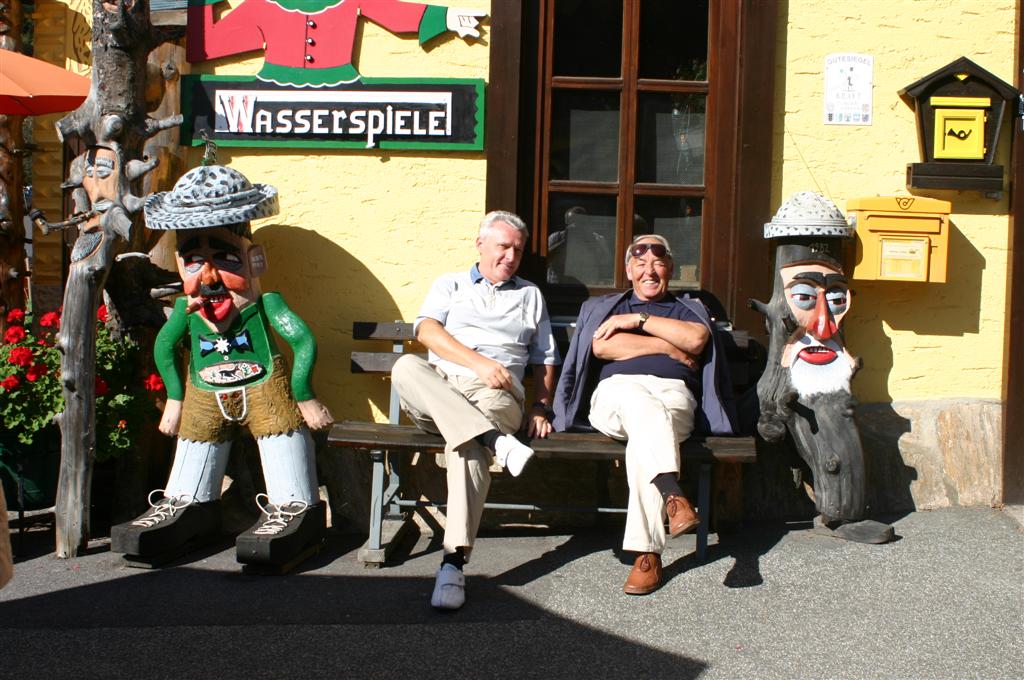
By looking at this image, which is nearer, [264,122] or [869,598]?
[869,598]

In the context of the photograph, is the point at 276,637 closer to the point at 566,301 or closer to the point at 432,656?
the point at 432,656

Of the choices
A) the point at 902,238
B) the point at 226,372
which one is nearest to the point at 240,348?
the point at 226,372

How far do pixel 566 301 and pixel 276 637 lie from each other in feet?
7.97

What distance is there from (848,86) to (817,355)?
1.44 meters

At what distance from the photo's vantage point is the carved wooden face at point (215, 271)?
4.88 metres

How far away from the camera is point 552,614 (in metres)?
4.09

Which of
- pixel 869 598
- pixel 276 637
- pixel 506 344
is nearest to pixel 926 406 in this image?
pixel 869 598

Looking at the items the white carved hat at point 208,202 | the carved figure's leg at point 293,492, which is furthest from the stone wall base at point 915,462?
the white carved hat at point 208,202

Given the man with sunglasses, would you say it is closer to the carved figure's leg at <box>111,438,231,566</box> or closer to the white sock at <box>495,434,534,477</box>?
the white sock at <box>495,434,534,477</box>

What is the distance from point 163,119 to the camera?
528 cm

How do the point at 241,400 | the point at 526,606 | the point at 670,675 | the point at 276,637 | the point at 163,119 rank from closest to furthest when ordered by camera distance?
the point at 670,675 < the point at 276,637 < the point at 526,606 < the point at 241,400 < the point at 163,119

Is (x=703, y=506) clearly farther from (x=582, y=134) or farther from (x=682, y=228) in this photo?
(x=582, y=134)

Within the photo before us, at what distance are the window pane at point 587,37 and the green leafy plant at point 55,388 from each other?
102 inches

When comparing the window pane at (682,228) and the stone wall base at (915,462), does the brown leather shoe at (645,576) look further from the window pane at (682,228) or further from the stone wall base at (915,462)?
the window pane at (682,228)
